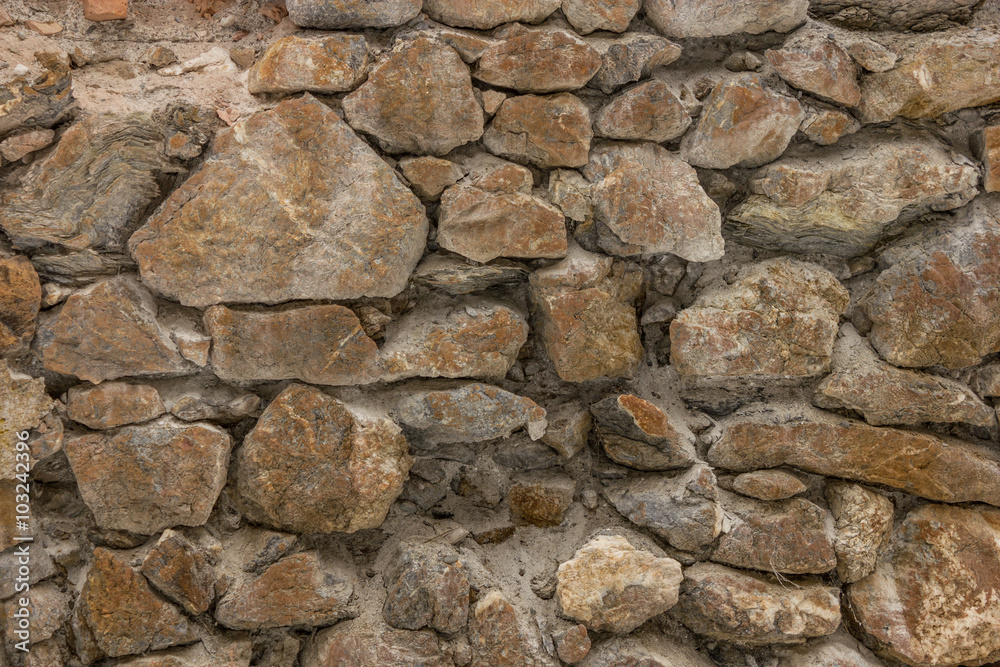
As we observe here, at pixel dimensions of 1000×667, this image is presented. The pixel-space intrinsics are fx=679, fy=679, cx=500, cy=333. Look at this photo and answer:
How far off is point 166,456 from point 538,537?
111 cm

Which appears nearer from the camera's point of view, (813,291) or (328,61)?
(328,61)

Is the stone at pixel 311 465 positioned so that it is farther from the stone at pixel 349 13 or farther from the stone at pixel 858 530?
the stone at pixel 858 530

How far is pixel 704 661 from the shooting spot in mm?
2053

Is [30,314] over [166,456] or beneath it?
over

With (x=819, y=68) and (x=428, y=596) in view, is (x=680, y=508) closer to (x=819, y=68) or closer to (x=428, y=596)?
(x=428, y=596)

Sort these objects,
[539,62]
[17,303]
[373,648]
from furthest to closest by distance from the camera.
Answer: [539,62], [373,648], [17,303]

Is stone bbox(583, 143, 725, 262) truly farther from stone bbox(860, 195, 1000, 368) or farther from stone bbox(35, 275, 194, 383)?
stone bbox(35, 275, 194, 383)

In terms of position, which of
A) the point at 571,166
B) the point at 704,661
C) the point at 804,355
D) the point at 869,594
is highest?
the point at 571,166

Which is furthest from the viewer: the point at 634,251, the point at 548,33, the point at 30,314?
the point at 634,251

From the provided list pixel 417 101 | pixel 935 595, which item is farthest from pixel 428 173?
pixel 935 595

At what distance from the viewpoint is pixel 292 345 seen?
1897mm

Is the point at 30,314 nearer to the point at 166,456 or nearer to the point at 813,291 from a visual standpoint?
the point at 166,456

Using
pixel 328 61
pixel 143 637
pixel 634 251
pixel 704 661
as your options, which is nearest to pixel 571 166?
pixel 634 251

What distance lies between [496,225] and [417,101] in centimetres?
41
